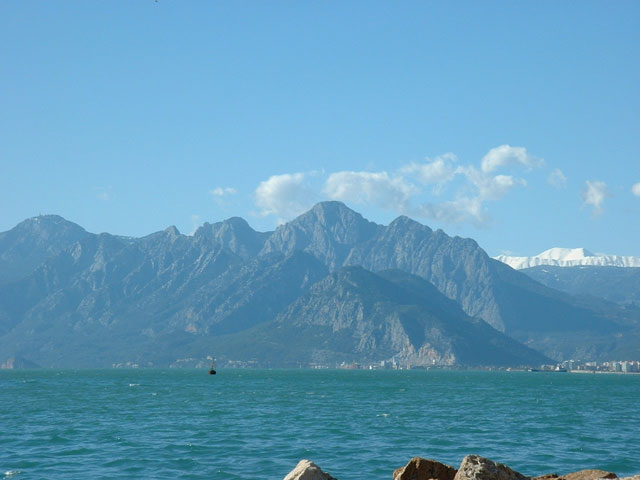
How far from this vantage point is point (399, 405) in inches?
5453

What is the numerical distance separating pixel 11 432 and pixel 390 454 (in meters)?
41.6

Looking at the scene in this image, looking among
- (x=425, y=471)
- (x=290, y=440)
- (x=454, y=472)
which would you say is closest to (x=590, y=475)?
(x=454, y=472)

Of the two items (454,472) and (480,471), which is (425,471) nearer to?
(454,472)

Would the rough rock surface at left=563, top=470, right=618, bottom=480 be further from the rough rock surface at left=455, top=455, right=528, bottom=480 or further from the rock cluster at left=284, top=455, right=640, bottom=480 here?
the rough rock surface at left=455, top=455, right=528, bottom=480

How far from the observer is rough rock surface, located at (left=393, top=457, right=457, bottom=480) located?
38375 millimetres

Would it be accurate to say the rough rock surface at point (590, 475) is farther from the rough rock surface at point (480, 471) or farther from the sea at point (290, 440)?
the sea at point (290, 440)

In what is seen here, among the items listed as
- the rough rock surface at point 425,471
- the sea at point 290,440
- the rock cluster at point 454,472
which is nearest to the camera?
the rock cluster at point 454,472

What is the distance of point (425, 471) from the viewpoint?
38406 mm

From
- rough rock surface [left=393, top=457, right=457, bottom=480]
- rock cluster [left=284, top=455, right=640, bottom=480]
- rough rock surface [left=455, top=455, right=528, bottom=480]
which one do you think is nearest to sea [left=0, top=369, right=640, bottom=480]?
rough rock surface [left=393, top=457, right=457, bottom=480]

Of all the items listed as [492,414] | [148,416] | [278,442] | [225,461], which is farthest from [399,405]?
[225,461]

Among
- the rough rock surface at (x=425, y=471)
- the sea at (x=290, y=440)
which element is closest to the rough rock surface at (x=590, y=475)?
the rough rock surface at (x=425, y=471)

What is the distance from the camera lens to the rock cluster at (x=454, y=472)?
3459 centimetres

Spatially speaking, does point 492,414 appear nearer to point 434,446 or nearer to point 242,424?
point 242,424

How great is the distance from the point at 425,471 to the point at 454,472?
4.47 ft
